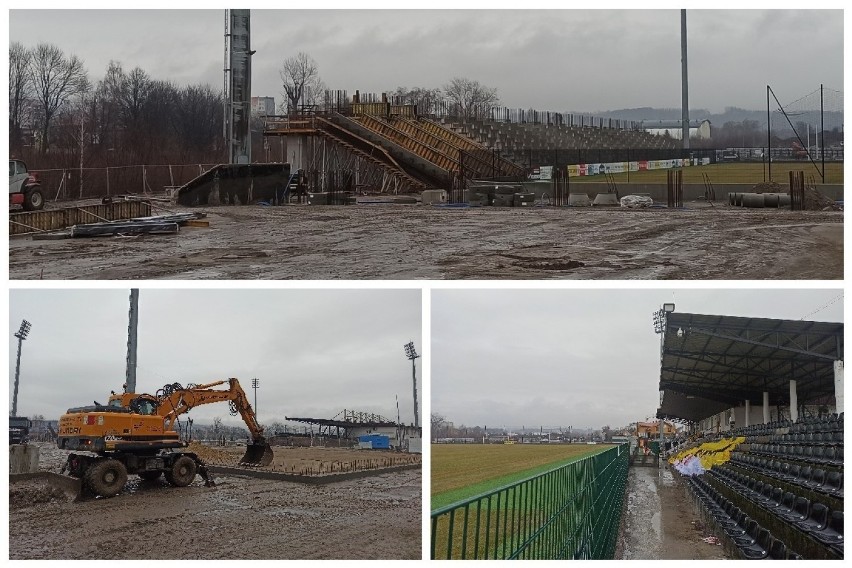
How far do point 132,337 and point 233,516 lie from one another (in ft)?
8.33

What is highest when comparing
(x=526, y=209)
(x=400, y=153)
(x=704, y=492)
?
(x=400, y=153)

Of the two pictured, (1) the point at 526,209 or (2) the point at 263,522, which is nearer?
(2) the point at 263,522

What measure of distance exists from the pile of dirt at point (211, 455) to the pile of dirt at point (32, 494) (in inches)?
89.9

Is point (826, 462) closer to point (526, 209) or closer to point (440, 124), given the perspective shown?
point (526, 209)

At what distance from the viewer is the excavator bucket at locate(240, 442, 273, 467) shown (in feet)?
49.0

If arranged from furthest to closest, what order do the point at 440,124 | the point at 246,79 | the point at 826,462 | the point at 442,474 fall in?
the point at 440,124 < the point at 246,79 < the point at 826,462 < the point at 442,474

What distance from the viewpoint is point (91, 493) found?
12.2m

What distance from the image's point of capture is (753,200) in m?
24.5

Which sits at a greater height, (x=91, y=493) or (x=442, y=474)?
(x=442, y=474)

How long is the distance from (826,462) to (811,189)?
51.6 ft

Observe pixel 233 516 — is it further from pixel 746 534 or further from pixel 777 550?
pixel 777 550

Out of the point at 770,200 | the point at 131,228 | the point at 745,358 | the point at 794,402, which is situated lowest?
the point at 794,402

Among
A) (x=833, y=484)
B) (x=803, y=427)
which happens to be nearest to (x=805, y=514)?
(x=833, y=484)

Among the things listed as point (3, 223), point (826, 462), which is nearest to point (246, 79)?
point (3, 223)
